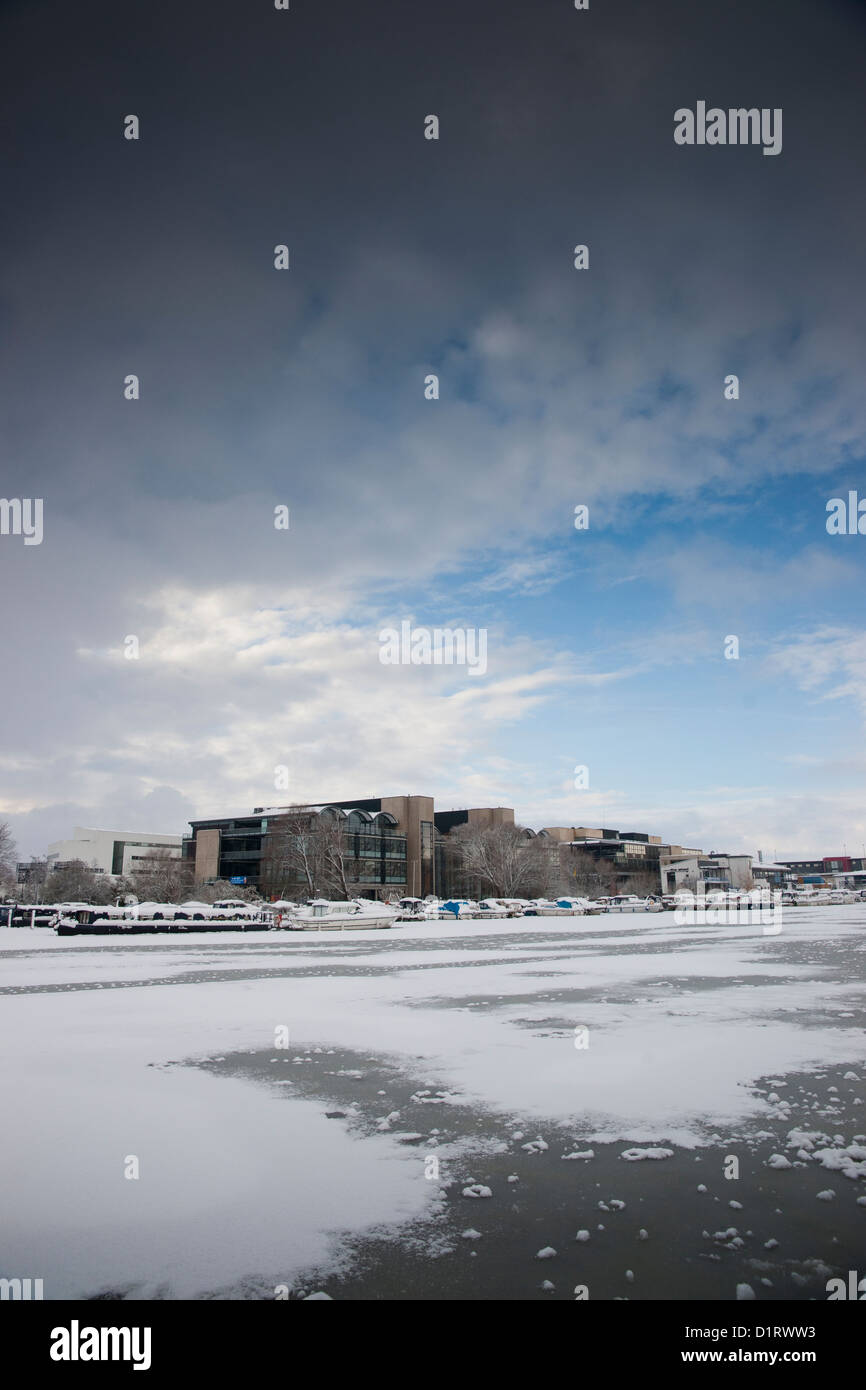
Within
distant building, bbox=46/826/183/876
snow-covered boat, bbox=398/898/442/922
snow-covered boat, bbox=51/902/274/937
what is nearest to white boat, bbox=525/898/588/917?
snow-covered boat, bbox=398/898/442/922

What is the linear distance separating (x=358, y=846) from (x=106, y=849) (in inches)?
2643

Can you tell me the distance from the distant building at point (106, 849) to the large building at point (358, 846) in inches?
1335

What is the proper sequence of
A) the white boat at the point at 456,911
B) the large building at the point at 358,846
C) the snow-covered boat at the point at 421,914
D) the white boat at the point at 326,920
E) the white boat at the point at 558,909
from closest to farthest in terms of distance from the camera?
the white boat at the point at 326,920 → the snow-covered boat at the point at 421,914 → the white boat at the point at 456,911 → the white boat at the point at 558,909 → the large building at the point at 358,846

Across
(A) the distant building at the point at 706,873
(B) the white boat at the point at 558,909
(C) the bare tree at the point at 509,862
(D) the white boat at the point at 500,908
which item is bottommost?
(A) the distant building at the point at 706,873

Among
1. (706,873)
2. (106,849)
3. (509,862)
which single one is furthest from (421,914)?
(706,873)

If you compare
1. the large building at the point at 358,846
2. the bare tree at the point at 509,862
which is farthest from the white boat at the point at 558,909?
the large building at the point at 358,846

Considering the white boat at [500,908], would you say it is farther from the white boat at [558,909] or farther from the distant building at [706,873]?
the distant building at [706,873]

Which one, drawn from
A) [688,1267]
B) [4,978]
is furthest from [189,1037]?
[4,978]

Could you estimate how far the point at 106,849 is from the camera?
15325cm

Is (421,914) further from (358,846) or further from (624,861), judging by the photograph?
(624,861)

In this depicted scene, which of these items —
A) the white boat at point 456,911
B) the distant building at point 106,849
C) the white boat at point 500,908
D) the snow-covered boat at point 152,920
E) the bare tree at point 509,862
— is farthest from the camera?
the distant building at point 106,849

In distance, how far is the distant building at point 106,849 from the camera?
149250mm
